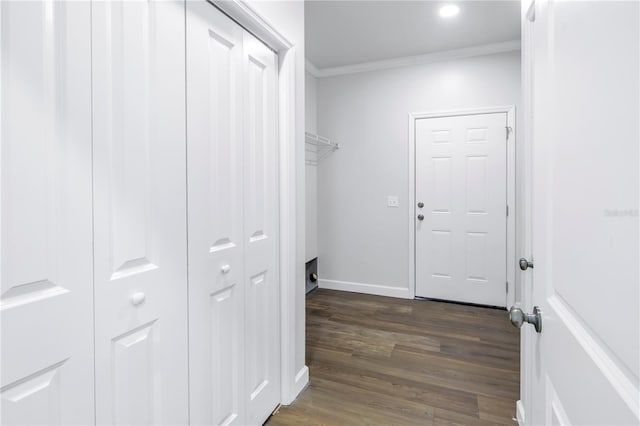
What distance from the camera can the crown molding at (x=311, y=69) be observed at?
12.6 feet

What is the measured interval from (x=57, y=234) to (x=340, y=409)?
1.68 m

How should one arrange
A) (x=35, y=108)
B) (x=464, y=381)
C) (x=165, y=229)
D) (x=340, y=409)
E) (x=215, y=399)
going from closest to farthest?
(x=35, y=108) → (x=165, y=229) → (x=215, y=399) → (x=340, y=409) → (x=464, y=381)

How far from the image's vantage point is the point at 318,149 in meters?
4.16

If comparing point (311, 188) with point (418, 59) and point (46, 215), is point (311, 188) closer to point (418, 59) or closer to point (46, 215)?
point (418, 59)

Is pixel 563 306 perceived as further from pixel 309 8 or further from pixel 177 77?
pixel 309 8

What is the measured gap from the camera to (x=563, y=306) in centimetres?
64

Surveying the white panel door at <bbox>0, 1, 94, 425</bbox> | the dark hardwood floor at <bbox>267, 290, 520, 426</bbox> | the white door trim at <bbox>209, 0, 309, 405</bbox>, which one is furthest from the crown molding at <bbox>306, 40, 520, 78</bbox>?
the white panel door at <bbox>0, 1, 94, 425</bbox>

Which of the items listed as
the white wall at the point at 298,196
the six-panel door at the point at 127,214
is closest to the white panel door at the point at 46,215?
the six-panel door at the point at 127,214

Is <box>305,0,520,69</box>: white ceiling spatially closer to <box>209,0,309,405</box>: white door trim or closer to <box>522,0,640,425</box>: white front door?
<box>209,0,309,405</box>: white door trim

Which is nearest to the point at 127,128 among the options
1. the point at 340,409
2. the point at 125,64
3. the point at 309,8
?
the point at 125,64

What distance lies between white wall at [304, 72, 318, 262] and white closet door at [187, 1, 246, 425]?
2.47m

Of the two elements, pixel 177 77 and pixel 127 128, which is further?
pixel 177 77

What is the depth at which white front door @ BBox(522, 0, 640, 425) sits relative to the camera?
1.27 ft

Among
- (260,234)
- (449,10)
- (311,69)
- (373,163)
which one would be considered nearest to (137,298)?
(260,234)
